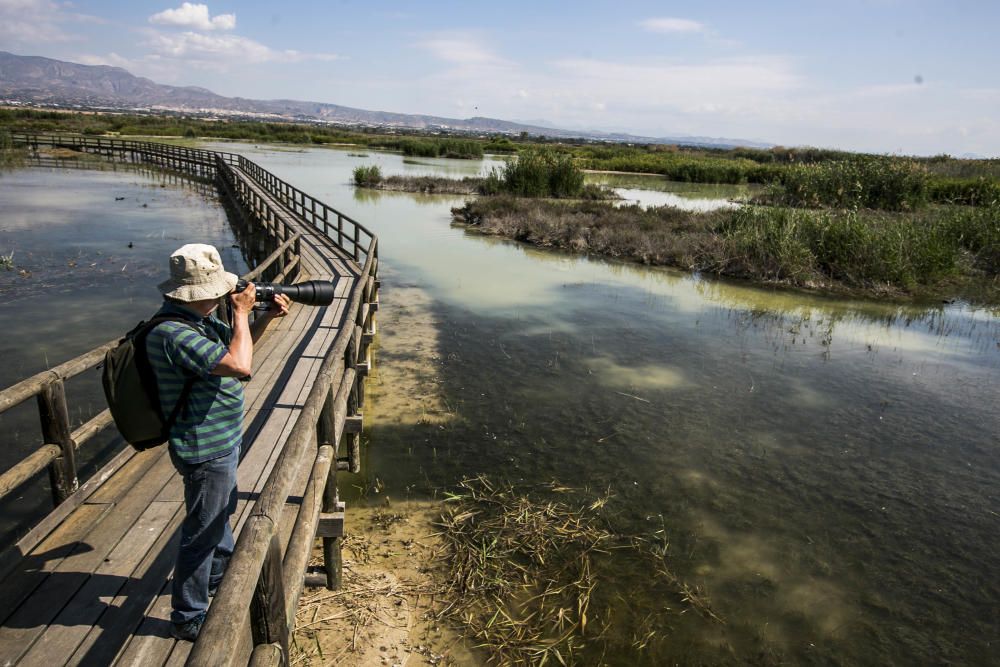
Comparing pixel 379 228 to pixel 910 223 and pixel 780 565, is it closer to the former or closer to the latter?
pixel 910 223

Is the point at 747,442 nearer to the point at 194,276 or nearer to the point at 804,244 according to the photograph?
the point at 194,276

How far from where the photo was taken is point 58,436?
13.1 ft

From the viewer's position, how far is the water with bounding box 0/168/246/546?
7051mm

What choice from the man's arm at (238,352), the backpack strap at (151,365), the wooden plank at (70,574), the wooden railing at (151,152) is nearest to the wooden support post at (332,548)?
the wooden plank at (70,574)

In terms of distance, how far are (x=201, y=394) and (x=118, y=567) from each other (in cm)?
157

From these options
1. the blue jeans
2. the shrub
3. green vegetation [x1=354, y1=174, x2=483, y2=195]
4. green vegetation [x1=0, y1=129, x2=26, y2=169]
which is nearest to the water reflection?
the blue jeans

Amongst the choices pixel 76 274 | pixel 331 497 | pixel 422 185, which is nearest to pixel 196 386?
pixel 331 497

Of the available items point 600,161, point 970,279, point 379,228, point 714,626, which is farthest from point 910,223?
point 600,161

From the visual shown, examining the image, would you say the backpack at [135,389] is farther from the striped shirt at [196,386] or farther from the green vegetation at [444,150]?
the green vegetation at [444,150]

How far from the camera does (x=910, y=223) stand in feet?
62.3

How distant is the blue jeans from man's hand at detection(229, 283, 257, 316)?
72 cm

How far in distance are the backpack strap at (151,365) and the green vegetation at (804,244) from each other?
55.4 feet

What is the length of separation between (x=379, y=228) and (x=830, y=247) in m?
14.7

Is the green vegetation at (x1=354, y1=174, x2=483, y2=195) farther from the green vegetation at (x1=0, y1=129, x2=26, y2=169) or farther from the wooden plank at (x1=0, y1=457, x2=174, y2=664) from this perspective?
the wooden plank at (x1=0, y1=457, x2=174, y2=664)
